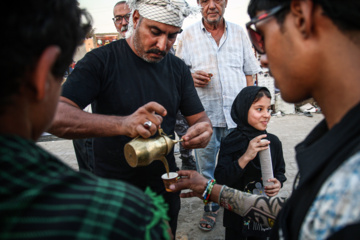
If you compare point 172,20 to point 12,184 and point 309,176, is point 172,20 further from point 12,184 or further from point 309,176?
→ point 12,184

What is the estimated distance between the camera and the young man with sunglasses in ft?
2.68

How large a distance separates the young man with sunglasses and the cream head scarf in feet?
3.80

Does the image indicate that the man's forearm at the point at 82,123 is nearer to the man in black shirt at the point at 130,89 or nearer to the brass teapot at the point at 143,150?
the man in black shirt at the point at 130,89

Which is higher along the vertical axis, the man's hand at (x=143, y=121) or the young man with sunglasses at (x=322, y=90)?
the young man with sunglasses at (x=322, y=90)

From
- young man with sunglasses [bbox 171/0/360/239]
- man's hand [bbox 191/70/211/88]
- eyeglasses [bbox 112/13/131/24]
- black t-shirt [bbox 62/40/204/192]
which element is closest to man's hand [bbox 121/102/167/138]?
black t-shirt [bbox 62/40/204/192]

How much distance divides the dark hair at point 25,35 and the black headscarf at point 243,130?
233 cm

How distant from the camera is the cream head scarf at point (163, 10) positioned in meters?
2.25

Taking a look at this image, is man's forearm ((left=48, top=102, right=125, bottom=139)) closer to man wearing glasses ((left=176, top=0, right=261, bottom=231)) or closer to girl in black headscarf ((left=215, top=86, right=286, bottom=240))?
girl in black headscarf ((left=215, top=86, right=286, bottom=240))

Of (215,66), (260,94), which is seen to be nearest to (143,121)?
(260,94)

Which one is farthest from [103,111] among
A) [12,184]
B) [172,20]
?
[12,184]

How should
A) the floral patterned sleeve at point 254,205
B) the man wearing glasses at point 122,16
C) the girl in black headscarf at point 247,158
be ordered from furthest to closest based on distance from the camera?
the man wearing glasses at point 122,16
the girl in black headscarf at point 247,158
the floral patterned sleeve at point 254,205

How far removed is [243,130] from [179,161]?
316cm

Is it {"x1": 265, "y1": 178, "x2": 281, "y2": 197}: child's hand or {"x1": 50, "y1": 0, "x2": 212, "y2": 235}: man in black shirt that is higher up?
{"x1": 50, "y1": 0, "x2": 212, "y2": 235}: man in black shirt

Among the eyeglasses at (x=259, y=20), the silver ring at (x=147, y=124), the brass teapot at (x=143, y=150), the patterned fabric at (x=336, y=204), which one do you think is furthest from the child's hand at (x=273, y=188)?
the patterned fabric at (x=336, y=204)
